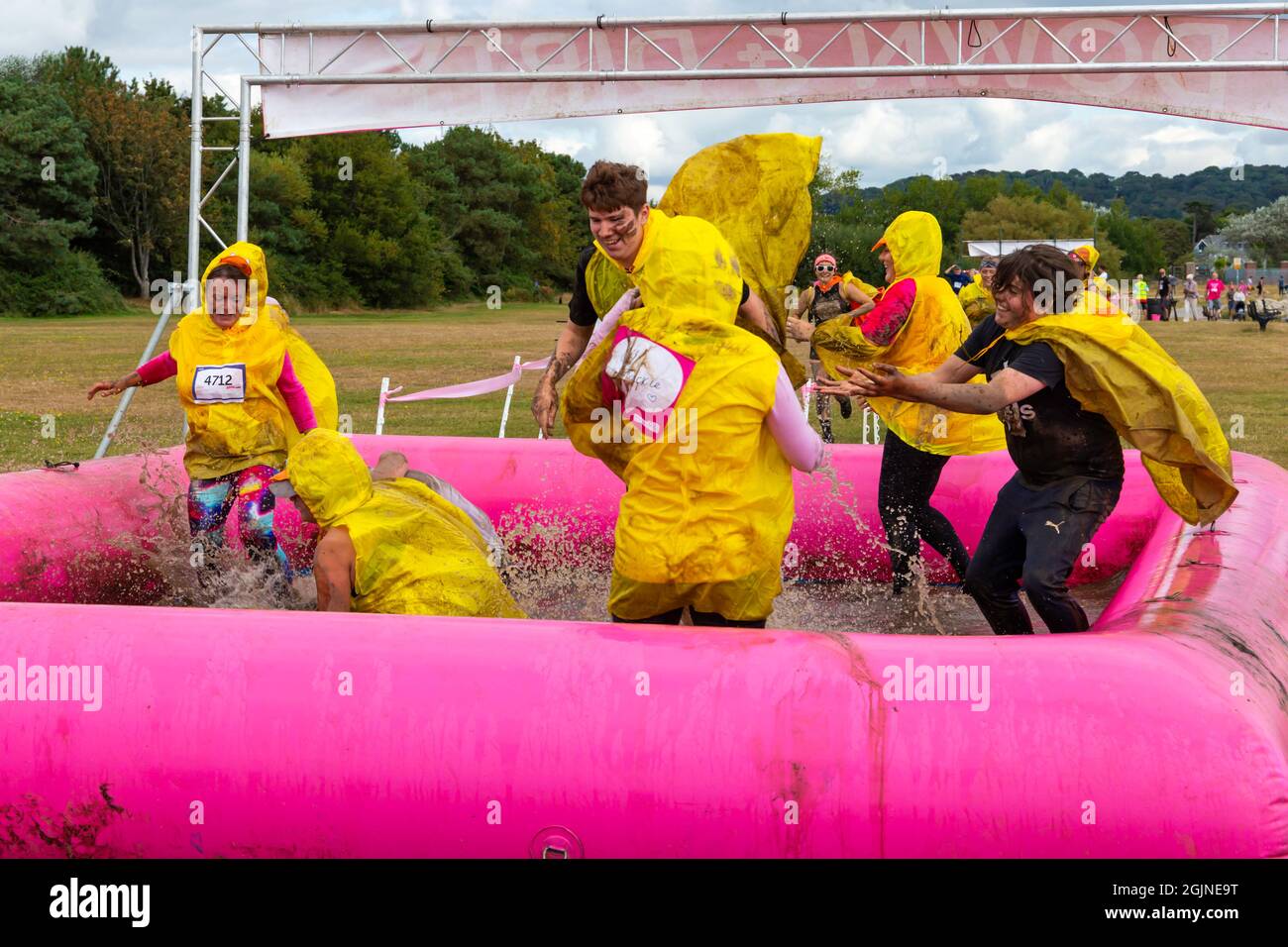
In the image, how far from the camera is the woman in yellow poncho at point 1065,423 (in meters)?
3.66

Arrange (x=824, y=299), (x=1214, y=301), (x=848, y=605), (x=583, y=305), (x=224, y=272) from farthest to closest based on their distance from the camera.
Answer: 1. (x=1214, y=301)
2. (x=824, y=299)
3. (x=848, y=605)
4. (x=224, y=272)
5. (x=583, y=305)

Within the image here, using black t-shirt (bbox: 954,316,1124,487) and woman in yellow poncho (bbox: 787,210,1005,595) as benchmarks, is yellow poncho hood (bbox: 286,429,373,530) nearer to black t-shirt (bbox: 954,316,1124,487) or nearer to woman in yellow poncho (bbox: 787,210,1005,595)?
black t-shirt (bbox: 954,316,1124,487)

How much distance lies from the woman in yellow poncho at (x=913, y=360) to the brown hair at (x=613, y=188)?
1.98 meters

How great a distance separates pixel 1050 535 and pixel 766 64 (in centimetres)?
630

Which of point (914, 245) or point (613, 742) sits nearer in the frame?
point (613, 742)

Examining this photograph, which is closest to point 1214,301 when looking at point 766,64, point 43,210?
point 766,64

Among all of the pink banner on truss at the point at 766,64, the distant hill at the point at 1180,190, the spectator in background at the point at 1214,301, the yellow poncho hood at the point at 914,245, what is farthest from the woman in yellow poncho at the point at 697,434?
the distant hill at the point at 1180,190

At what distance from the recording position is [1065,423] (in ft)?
12.7

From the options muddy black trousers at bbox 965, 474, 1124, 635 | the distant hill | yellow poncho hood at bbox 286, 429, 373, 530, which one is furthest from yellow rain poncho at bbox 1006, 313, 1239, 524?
the distant hill

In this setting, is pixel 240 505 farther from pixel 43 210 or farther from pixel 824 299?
pixel 43 210

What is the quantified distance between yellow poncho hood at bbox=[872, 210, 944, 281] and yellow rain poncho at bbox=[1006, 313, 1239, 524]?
1.75 m

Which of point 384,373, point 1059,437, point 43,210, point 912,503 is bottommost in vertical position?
point 912,503

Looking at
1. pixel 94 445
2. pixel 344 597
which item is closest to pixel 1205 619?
pixel 344 597
